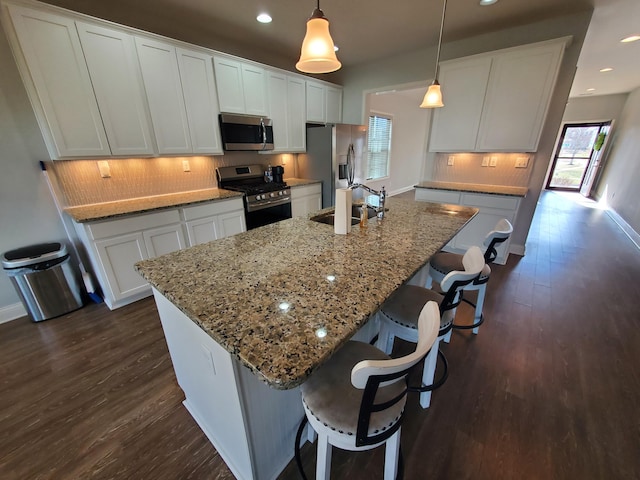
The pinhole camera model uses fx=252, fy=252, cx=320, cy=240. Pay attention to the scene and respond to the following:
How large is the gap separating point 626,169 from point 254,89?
7689 mm

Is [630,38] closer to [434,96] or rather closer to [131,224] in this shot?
[434,96]

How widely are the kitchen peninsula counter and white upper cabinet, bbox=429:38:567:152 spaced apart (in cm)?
300

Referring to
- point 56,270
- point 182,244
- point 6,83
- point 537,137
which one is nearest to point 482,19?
point 537,137

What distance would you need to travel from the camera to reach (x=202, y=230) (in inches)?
113

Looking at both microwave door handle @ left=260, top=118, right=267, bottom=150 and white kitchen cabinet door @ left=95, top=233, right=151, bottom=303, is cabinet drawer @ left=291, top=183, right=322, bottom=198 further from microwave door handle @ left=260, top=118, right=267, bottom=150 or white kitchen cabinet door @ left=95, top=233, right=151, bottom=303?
white kitchen cabinet door @ left=95, top=233, right=151, bottom=303

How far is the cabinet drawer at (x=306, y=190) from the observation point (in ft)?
12.3

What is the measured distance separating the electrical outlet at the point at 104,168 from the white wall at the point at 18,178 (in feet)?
1.21

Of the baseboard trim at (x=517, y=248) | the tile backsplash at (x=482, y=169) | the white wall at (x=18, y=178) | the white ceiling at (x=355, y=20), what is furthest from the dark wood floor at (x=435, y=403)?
the white ceiling at (x=355, y=20)

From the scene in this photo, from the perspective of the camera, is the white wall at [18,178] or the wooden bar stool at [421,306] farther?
the white wall at [18,178]

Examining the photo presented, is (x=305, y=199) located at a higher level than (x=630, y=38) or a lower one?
lower

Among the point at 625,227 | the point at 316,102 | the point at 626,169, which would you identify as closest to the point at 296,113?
the point at 316,102

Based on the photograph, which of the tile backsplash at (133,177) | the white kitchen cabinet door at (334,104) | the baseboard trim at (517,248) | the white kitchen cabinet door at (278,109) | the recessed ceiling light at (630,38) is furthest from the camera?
the white kitchen cabinet door at (334,104)

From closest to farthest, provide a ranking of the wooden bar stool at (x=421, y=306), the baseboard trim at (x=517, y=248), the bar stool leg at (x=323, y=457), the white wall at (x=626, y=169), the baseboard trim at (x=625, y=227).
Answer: the bar stool leg at (x=323, y=457) → the wooden bar stool at (x=421, y=306) → the baseboard trim at (x=517, y=248) → the baseboard trim at (x=625, y=227) → the white wall at (x=626, y=169)

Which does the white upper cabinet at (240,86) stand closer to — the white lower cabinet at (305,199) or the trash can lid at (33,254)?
the white lower cabinet at (305,199)
